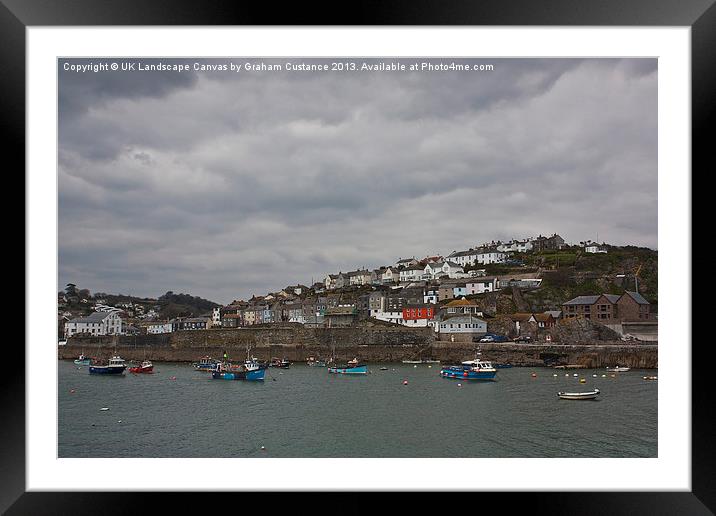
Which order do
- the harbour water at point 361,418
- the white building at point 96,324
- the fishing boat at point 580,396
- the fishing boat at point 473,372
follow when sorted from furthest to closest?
1. the white building at point 96,324
2. the fishing boat at point 473,372
3. the fishing boat at point 580,396
4. the harbour water at point 361,418

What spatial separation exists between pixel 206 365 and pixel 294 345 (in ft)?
9.19

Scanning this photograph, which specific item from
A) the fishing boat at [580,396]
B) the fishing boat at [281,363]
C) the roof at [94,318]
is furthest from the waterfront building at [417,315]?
the roof at [94,318]

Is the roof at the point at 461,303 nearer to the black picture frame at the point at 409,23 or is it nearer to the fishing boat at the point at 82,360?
the fishing boat at the point at 82,360

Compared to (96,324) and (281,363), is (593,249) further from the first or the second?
(96,324)

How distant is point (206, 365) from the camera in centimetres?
1345

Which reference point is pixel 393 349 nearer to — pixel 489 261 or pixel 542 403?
pixel 489 261

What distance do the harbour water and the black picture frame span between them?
2166 millimetres

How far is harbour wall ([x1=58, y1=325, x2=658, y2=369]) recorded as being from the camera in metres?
13.5

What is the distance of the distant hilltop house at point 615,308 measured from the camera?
10984 mm

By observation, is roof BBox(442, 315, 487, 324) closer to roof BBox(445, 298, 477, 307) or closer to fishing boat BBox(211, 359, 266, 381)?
roof BBox(445, 298, 477, 307)

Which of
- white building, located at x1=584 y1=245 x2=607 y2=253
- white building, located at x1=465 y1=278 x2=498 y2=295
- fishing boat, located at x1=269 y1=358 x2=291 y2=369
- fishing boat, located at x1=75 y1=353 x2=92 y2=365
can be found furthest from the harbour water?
white building, located at x1=465 y1=278 x2=498 y2=295

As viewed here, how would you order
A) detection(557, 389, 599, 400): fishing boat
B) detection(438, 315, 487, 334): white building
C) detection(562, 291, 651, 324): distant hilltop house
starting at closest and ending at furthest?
detection(557, 389, 599, 400): fishing boat
detection(562, 291, 651, 324): distant hilltop house
detection(438, 315, 487, 334): white building

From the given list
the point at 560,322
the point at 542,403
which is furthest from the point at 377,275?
the point at 542,403

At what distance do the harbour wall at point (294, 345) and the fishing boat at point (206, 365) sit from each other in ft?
0.94
